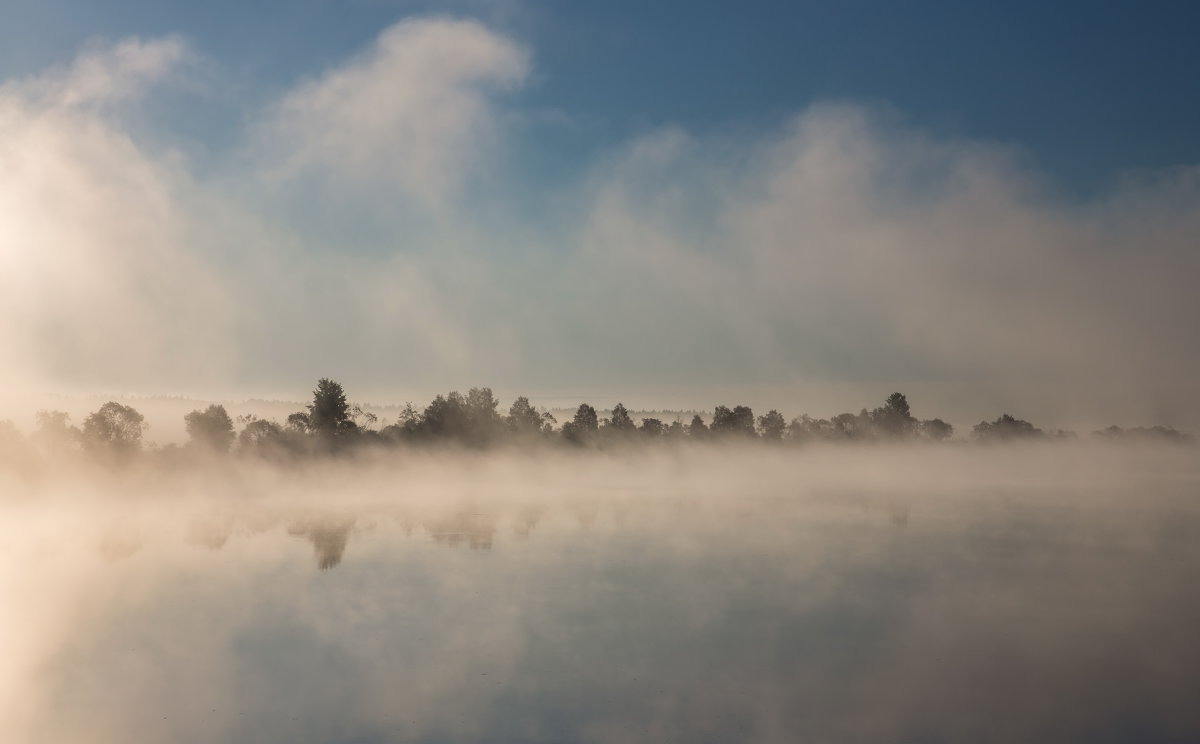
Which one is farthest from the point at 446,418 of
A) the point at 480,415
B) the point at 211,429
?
the point at 211,429

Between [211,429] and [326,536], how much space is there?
7940 cm

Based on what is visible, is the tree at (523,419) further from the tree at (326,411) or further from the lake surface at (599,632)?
the lake surface at (599,632)

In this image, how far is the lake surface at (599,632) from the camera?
20828 mm

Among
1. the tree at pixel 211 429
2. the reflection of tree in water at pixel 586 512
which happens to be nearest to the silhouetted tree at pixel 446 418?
the tree at pixel 211 429

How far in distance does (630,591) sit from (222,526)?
46127 millimetres

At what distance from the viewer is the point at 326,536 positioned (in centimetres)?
6006

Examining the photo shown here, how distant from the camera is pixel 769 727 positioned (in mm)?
20094

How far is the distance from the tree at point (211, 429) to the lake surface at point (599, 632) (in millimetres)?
58023

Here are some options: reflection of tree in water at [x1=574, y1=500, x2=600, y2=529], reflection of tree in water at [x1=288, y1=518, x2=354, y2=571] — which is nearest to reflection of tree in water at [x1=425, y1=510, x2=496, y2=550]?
reflection of tree in water at [x1=288, y1=518, x2=354, y2=571]

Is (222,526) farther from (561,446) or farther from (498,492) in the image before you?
(561,446)

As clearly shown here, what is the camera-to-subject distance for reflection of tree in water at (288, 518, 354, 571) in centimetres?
4886

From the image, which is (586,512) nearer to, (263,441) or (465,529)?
(465,529)

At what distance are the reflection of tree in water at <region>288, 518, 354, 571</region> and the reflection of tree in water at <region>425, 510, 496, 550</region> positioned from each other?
6.87m

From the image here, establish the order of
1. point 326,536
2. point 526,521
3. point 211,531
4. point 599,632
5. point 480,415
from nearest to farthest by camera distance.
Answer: point 599,632 → point 326,536 → point 211,531 → point 526,521 → point 480,415
